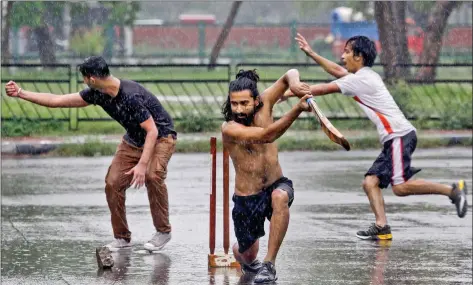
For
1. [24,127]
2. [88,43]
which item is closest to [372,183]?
[24,127]

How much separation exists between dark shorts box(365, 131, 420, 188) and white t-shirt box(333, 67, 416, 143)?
0.20 ft

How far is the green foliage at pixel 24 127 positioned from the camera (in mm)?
19469

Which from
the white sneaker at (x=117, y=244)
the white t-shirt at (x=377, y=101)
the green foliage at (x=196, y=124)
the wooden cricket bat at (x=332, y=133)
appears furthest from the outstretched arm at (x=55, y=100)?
the green foliage at (x=196, y=124)

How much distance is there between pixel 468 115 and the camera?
21.0 m

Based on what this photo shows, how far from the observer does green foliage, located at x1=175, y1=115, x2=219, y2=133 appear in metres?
20.3

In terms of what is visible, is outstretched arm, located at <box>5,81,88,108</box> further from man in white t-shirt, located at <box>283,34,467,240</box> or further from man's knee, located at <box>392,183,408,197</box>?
man's knee, located at <box>392,183,408,197</box>

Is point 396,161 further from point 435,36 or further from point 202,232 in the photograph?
point 435,36

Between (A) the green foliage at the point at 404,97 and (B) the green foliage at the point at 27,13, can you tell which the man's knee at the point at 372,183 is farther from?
(B) the green foliage at the point at 27,13

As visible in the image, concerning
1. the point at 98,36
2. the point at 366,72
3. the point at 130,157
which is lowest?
the point at 98,36

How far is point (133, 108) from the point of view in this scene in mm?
9320

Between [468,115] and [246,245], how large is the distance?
13068 millimetres

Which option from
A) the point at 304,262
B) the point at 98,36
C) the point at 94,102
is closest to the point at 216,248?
the point at 304,262

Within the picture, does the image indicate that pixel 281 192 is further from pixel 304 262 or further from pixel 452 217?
pixel 452 217

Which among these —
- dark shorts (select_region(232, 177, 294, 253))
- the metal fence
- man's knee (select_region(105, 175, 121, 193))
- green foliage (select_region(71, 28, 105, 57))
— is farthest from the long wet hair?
green foliage (select_region(71, 28, 105, 57))
